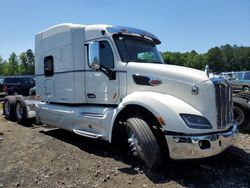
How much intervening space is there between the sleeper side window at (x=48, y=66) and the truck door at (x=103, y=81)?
1861mm

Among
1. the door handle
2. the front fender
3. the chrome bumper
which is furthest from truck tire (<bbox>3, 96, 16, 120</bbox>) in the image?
the chrome bumper

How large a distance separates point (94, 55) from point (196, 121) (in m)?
3.07

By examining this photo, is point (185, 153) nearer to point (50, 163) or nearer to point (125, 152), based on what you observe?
point (125, 152)

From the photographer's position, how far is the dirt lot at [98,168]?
6074mm

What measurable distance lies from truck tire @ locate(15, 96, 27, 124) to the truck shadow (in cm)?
407

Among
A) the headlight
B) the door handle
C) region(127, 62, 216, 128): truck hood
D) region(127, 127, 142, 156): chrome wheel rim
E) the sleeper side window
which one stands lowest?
region(127, 127, 142, 156): chrome wheel rim

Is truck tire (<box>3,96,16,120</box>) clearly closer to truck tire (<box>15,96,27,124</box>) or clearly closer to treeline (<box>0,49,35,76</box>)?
truck tire (<box>15,96,27,124</box>)

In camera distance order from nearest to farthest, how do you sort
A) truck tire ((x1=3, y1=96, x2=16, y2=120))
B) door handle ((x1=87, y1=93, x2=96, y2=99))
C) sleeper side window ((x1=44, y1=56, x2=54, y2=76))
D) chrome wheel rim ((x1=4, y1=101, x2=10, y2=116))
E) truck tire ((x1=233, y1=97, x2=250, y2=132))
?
door handle ((x1=87, y1=93, x2=96, y2=99)) < truck tire ((x1=233, y1=97, x2=250, y2=132)) < sleeper side window ((x1=44, y1=56, x2=54, y2=76)) < truck tire ((x1=3, y1=96, x2=16, y2=120)) < chrome wheel rim ((x1=4, y1=101, x2=10, y2=116))

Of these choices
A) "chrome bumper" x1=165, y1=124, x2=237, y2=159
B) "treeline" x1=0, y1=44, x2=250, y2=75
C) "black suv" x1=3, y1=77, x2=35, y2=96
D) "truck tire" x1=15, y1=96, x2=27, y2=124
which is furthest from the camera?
"treeline" x1=0, y1=44, x2=250, y2=75

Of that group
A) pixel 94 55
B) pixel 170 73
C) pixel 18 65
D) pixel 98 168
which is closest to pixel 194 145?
pixel 170 73

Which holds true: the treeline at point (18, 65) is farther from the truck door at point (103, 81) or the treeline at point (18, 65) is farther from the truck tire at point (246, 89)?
the truck door at point (103, 81)

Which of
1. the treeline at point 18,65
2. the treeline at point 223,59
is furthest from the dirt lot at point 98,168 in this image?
the treeline at point 18,65

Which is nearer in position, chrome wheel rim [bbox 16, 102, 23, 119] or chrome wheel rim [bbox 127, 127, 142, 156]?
chrome wheel rim [bbox 127, 127, 142, 156]

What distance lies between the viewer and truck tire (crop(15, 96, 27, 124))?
11.8 metres
